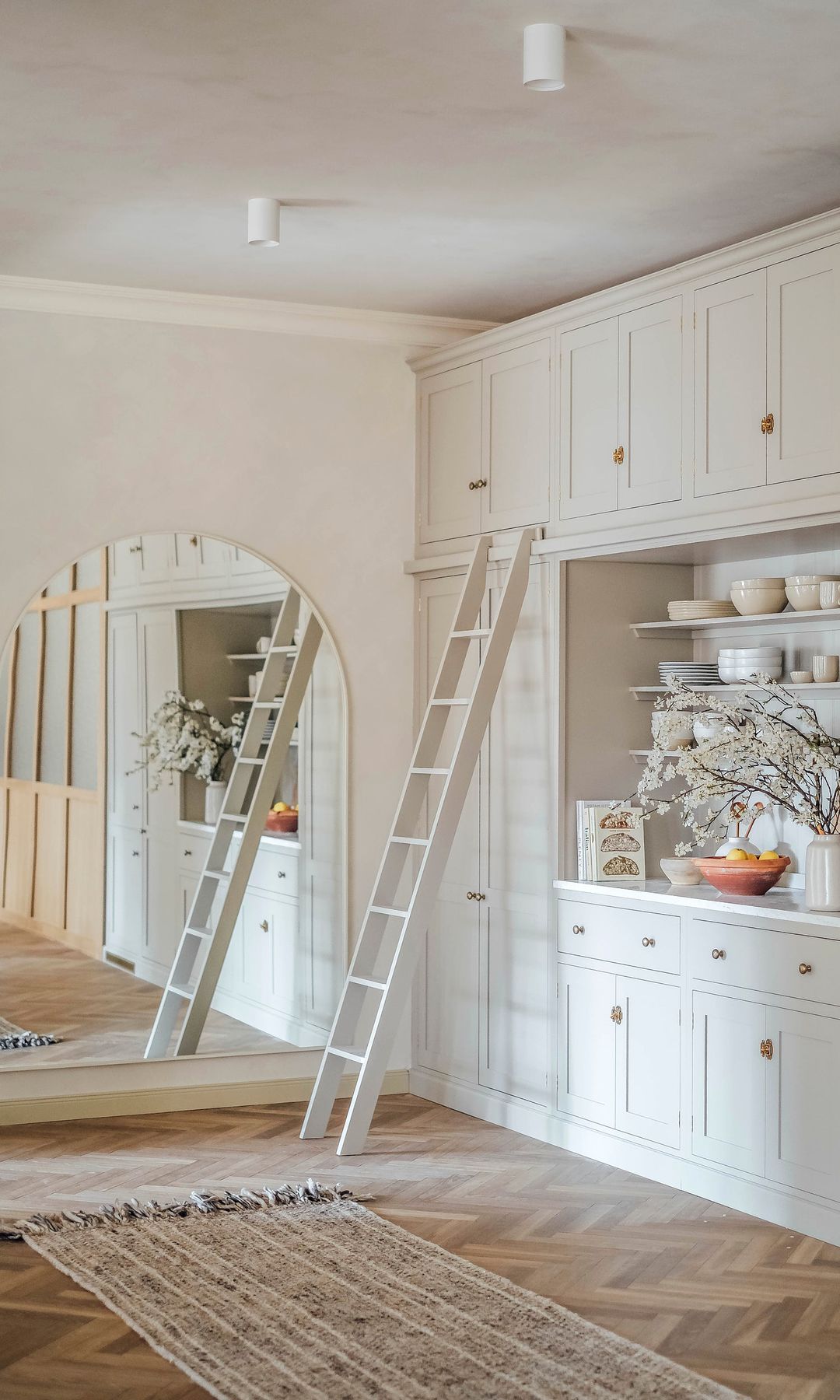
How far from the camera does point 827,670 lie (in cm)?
469

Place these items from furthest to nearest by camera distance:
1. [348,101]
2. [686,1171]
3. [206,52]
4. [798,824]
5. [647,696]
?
1. [647,696]
2. [798,824]
3. [686,1171]
4. [348,101]
5. [206,52]

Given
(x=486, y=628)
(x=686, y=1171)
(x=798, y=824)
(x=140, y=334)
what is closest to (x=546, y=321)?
(x=486, y=628)

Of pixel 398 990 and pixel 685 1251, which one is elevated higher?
pixel 398 990

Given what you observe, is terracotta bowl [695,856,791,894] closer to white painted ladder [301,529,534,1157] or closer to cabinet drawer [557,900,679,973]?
cabinet drawer [557,900,679,973]

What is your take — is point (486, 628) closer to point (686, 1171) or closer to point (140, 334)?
point (140, 334)

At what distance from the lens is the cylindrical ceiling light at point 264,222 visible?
15.1 feet

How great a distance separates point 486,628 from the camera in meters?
5.60

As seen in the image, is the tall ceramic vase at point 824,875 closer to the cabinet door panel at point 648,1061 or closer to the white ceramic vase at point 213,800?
the cabinet door panel at point 648,1061

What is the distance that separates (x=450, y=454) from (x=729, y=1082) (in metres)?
2.66

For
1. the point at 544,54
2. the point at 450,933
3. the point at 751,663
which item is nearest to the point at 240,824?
the point at 450,933

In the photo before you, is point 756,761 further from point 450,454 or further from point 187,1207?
point 187,1207

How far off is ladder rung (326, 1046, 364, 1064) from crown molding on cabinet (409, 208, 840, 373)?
2.61 meters

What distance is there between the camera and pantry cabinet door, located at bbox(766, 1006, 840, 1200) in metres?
4.18

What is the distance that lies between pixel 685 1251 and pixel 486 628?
7.70 feet
